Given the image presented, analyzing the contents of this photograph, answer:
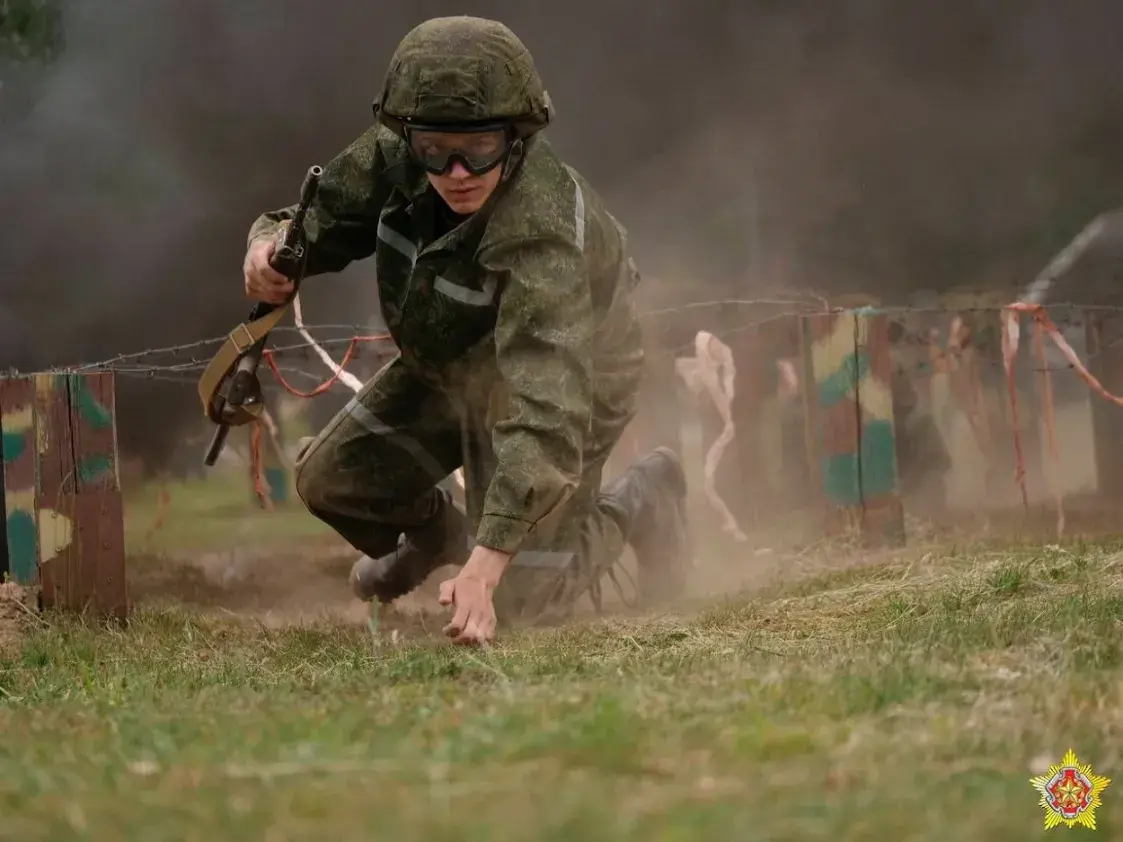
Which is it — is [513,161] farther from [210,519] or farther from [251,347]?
[210,519]

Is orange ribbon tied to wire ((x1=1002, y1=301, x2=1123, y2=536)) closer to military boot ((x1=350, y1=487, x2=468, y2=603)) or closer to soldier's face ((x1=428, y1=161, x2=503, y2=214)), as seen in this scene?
military boot ((x1=350, y1=487, x2=468, y2=603))

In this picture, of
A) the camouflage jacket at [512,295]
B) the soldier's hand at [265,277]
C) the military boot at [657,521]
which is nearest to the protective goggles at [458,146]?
the camouflage jacket at [512,295]

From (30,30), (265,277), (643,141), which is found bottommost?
(265,277)

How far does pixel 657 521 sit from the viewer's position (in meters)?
5.04

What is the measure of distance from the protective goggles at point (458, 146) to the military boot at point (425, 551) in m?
1.56

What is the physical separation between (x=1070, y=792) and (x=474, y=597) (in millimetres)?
1668

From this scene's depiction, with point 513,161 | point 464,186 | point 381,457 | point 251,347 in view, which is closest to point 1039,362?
point 381,457

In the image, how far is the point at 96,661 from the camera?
3.63 metres

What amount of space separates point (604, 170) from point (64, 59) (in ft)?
12.0

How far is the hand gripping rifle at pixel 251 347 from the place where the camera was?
372cm

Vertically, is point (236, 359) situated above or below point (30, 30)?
below

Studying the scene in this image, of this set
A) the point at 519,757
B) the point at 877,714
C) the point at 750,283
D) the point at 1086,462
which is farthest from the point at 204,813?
the point at 750,283

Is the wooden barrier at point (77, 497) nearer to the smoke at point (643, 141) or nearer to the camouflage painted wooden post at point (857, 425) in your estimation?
the smoke at point (643, 141)

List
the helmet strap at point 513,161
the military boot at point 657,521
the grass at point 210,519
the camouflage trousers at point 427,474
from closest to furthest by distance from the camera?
the helmet strap at point 513,161 → the camouflage trousers at point 427,474 → the military boot at point 657,521 → the grass at point 210,519
